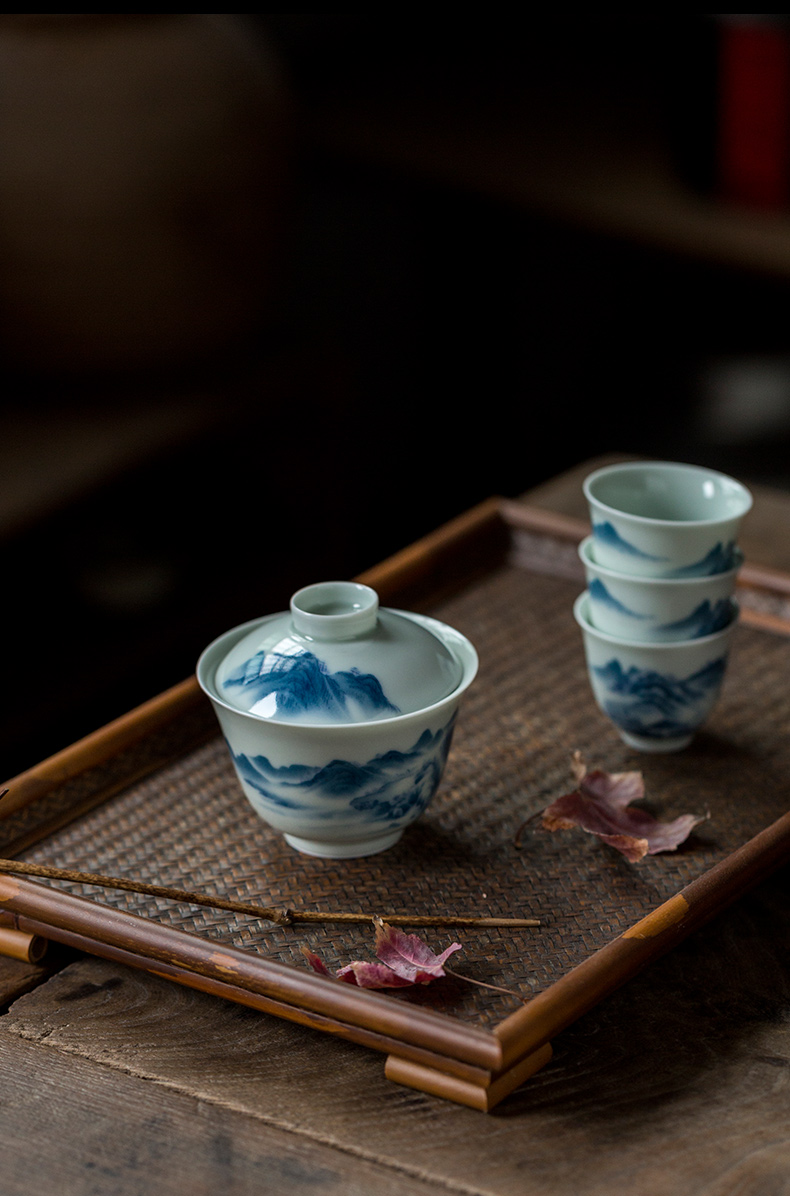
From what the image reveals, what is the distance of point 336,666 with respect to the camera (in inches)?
29.0

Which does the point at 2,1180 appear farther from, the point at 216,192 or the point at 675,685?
the point at 216,192

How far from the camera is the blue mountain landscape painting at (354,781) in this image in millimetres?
739

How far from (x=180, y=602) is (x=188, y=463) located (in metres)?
0.21

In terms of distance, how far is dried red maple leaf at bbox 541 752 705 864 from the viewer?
79 centimetres

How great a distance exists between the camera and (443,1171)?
60cm

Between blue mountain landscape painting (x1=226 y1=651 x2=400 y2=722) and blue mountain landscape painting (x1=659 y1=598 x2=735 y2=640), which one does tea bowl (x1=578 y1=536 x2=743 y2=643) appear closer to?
blue mountain landscape painting (x1=659 y1=598 x2=735 y2=640)

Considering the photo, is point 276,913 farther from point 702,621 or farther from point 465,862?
point 702,621

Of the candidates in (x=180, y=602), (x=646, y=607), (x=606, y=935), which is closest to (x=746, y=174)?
(x=180, y=602)

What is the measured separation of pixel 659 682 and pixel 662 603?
5cm

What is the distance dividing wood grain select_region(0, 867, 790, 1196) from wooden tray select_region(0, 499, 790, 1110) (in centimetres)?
2

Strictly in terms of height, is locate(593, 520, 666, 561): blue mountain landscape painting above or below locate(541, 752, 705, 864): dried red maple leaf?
above

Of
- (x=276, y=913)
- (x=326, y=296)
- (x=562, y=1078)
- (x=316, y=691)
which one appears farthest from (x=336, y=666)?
(x=326, y=296)

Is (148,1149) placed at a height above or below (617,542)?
below

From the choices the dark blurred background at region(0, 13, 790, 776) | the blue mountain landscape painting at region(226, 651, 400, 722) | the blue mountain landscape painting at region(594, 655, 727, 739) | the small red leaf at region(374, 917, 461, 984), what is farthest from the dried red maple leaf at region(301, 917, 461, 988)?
the dark blurred background at region(0, 13, 790, 776)
